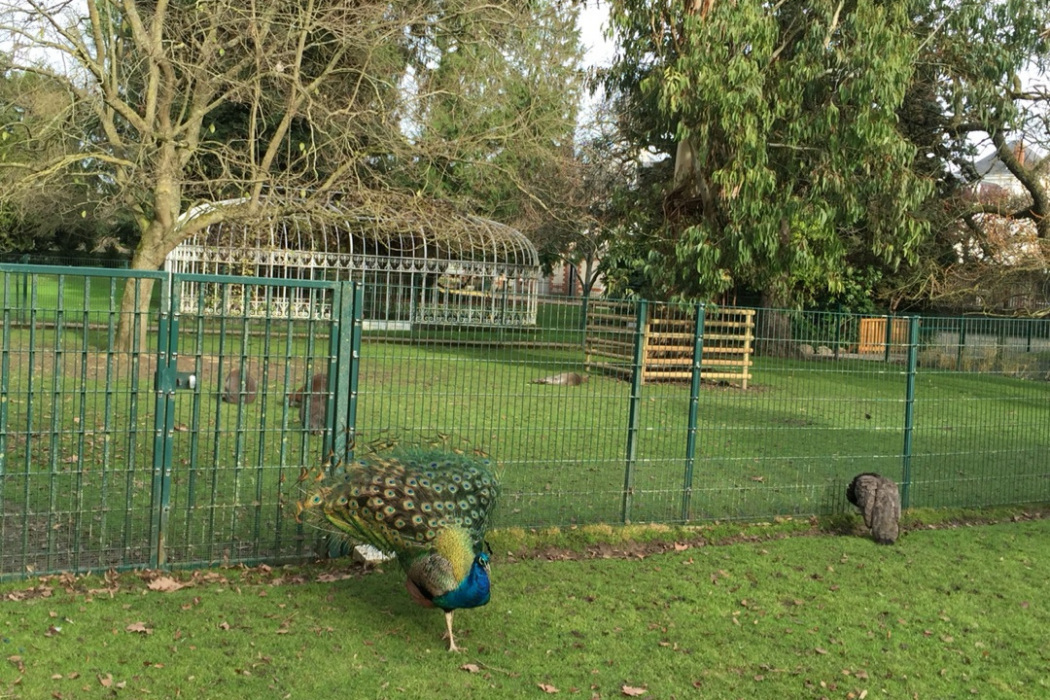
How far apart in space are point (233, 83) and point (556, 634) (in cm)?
1163

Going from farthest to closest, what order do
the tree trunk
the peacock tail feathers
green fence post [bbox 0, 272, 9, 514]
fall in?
the tree trunk → green fence post [bbox 0, 272, 9, 514] → the peacock tail feathers

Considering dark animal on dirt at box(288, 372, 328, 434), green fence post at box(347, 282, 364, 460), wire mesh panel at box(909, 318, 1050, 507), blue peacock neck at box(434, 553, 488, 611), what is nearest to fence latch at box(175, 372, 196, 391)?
dark animal on dirt at box(288, 372, 328, 434)

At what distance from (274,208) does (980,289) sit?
16096 millimetres

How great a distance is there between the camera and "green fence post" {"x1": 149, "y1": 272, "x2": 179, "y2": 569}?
5.80 meters

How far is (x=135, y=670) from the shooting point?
4707 millimetres

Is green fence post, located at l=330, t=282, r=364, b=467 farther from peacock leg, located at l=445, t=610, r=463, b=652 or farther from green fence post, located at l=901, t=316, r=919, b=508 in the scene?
green fence post, located at l=901, t=316, r=919, b=508

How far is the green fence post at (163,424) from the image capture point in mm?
5805

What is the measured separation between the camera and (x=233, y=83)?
1470 cm

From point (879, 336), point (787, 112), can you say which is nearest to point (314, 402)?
point (879, 336)

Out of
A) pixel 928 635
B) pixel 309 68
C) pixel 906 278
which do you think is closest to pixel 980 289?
pixel 906 278

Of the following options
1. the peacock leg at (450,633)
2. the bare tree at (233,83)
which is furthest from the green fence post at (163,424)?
the bare tree at (233,83)

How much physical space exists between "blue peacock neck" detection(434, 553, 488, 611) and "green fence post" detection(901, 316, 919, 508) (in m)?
5.31

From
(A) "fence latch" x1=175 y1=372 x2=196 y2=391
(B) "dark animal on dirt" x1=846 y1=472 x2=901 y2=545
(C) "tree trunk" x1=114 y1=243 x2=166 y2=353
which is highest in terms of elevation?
(C) "tree trunk" x1=114 y1=243 x2=166 y2=353

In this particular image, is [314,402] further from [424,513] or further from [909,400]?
[909,400]
